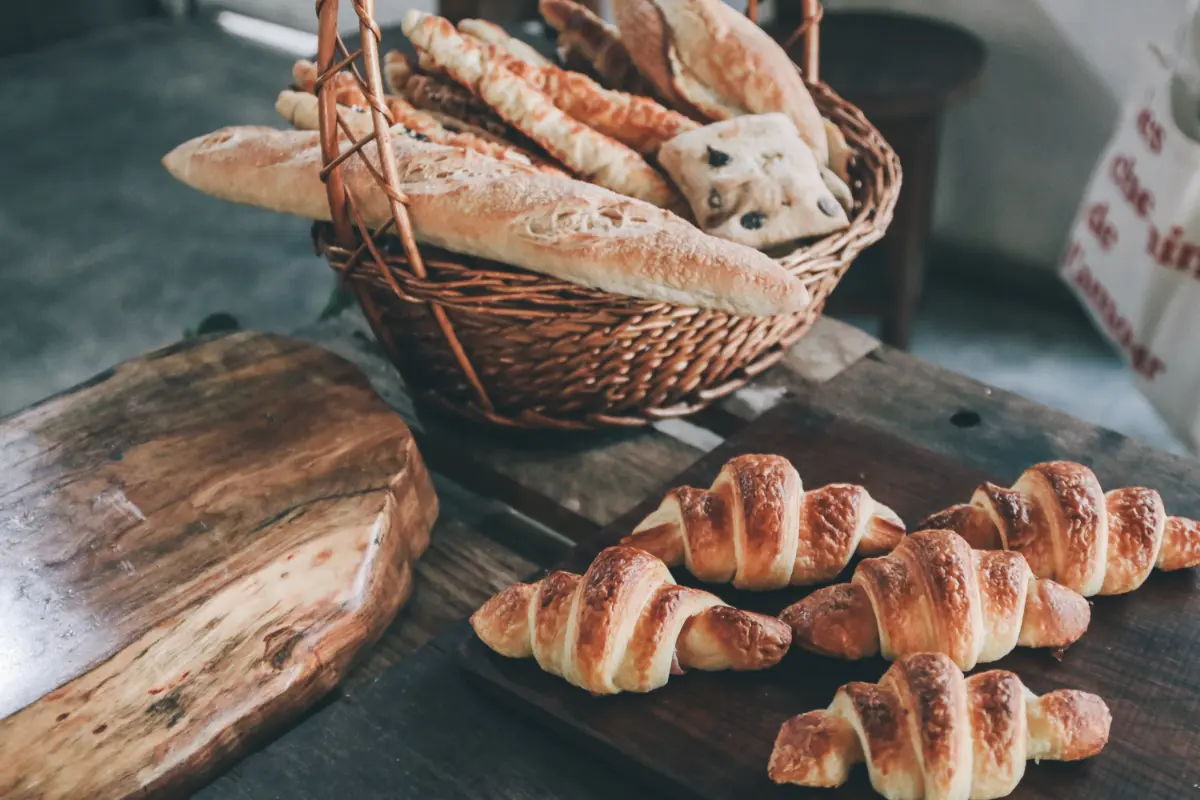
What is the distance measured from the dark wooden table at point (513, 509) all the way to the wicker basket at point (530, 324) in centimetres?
7

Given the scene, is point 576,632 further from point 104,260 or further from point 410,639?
point 104,260

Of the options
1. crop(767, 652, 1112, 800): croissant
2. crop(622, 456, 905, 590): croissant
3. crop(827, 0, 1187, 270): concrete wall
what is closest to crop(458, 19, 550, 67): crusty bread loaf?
crop(622, 456, 905, 590): croissant

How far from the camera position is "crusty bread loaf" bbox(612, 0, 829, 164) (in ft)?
4.02

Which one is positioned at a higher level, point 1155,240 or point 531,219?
point 531,219

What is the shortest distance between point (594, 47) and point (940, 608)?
34.7 inches

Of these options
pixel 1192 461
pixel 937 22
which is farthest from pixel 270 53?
pixel 1192 461

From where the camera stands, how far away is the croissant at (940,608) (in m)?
0.77

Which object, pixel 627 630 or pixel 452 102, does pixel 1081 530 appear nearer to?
pixel 627 630

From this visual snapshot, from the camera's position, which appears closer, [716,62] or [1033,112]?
[716,62]

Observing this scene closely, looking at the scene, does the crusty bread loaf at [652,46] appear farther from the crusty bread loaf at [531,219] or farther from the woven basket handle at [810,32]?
the crusty bread loaf at [531,219]

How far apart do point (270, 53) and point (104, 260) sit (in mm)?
1816

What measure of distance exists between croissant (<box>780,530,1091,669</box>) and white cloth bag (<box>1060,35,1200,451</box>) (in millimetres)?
1329

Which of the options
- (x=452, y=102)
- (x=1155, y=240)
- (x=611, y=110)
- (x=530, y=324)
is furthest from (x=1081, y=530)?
(x=1155, y=240)

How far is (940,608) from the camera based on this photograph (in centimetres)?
77
